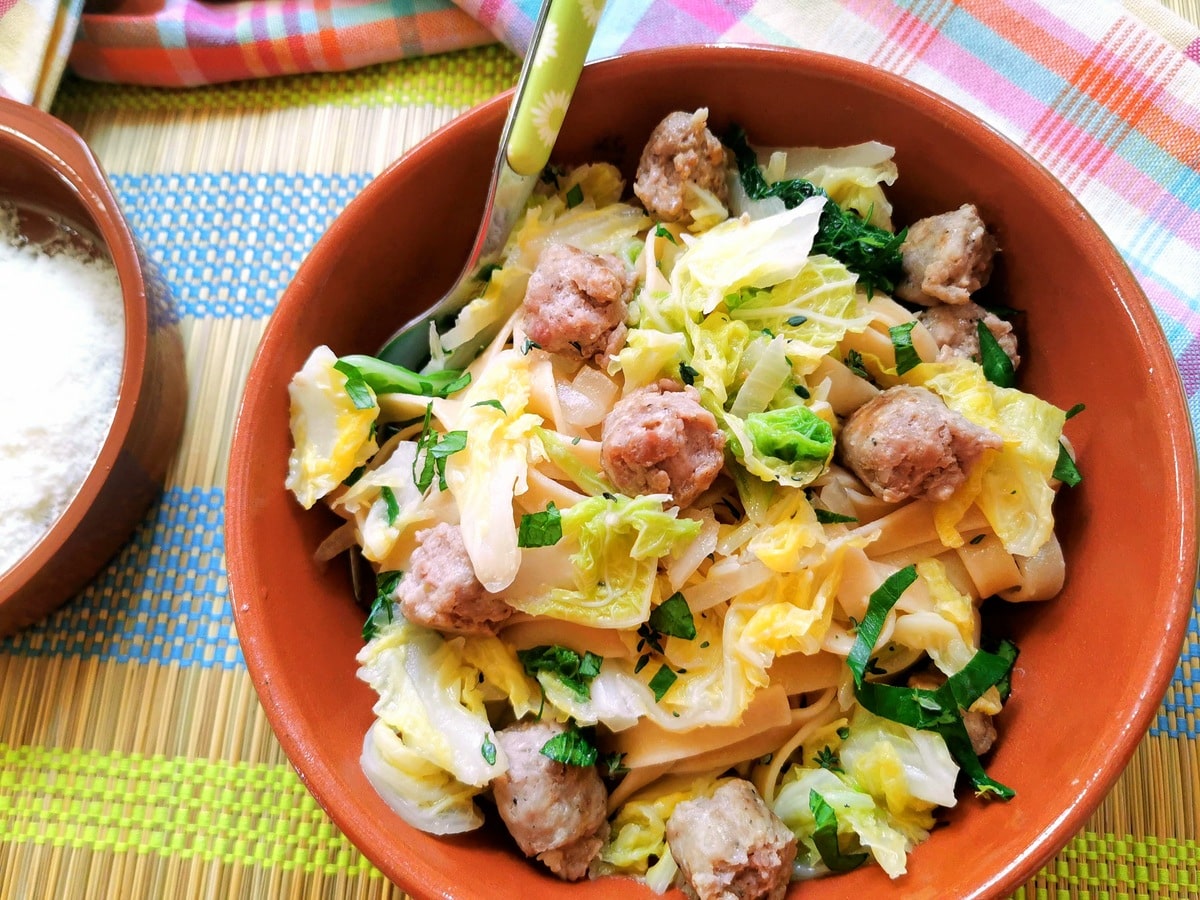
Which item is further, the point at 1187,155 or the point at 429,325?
the point at 1187,155

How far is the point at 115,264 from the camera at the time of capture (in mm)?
3127

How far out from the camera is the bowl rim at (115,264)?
2918mm

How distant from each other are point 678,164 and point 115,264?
1855 millimetres

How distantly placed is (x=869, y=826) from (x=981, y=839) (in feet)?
0.91

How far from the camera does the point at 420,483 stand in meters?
2.71

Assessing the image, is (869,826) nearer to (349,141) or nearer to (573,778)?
(573,778)

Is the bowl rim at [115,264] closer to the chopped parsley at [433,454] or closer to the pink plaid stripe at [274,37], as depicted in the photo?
the pink plaid stripe at [274,37]

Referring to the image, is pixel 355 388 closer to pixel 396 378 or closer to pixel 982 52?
pixel 396 378

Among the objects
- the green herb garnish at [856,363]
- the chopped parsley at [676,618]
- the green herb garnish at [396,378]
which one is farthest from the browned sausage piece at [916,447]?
the green herb garnish at [396,378]

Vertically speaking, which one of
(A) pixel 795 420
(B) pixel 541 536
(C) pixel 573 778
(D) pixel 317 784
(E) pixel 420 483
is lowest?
(D) pixel 317 784

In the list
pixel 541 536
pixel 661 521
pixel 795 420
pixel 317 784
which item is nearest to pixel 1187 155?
pixel 795 420

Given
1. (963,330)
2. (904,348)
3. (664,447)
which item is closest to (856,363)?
(904,348)

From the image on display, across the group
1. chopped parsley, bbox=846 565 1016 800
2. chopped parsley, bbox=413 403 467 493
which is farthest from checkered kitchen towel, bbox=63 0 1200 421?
chopped parsley, bbox=413 403 467 493

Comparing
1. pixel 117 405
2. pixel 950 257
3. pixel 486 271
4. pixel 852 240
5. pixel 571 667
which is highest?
pixel 950 257
